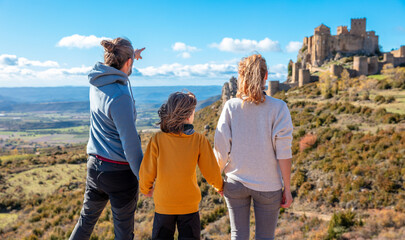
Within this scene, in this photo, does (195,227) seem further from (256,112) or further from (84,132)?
(84,132)

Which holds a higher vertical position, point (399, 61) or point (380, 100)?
point (399, 61)

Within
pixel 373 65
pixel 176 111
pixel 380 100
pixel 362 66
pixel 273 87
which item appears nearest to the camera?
pixel 176 111

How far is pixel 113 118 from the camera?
7.27 feet

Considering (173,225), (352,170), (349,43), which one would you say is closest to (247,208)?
(173,225)

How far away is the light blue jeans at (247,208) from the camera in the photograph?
227cm

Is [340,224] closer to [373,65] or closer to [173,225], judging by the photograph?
[173,225]

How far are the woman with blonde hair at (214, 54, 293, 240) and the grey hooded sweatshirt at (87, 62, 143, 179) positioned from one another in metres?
0.71

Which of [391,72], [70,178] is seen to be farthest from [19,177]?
[391,72]

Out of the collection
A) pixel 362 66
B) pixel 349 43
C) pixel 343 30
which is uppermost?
pixel 343 30

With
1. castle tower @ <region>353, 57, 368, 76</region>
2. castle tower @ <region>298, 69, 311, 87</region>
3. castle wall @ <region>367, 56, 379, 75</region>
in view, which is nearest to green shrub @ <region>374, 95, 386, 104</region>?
castle tower @ <region>353, 57, 368, 76</region>

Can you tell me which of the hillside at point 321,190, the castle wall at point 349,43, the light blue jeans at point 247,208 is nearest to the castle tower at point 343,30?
the castle wall at point 349,43

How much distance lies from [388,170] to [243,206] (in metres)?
10.0

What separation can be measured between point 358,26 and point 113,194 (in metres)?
57.6

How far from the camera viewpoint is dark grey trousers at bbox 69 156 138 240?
2.32m
